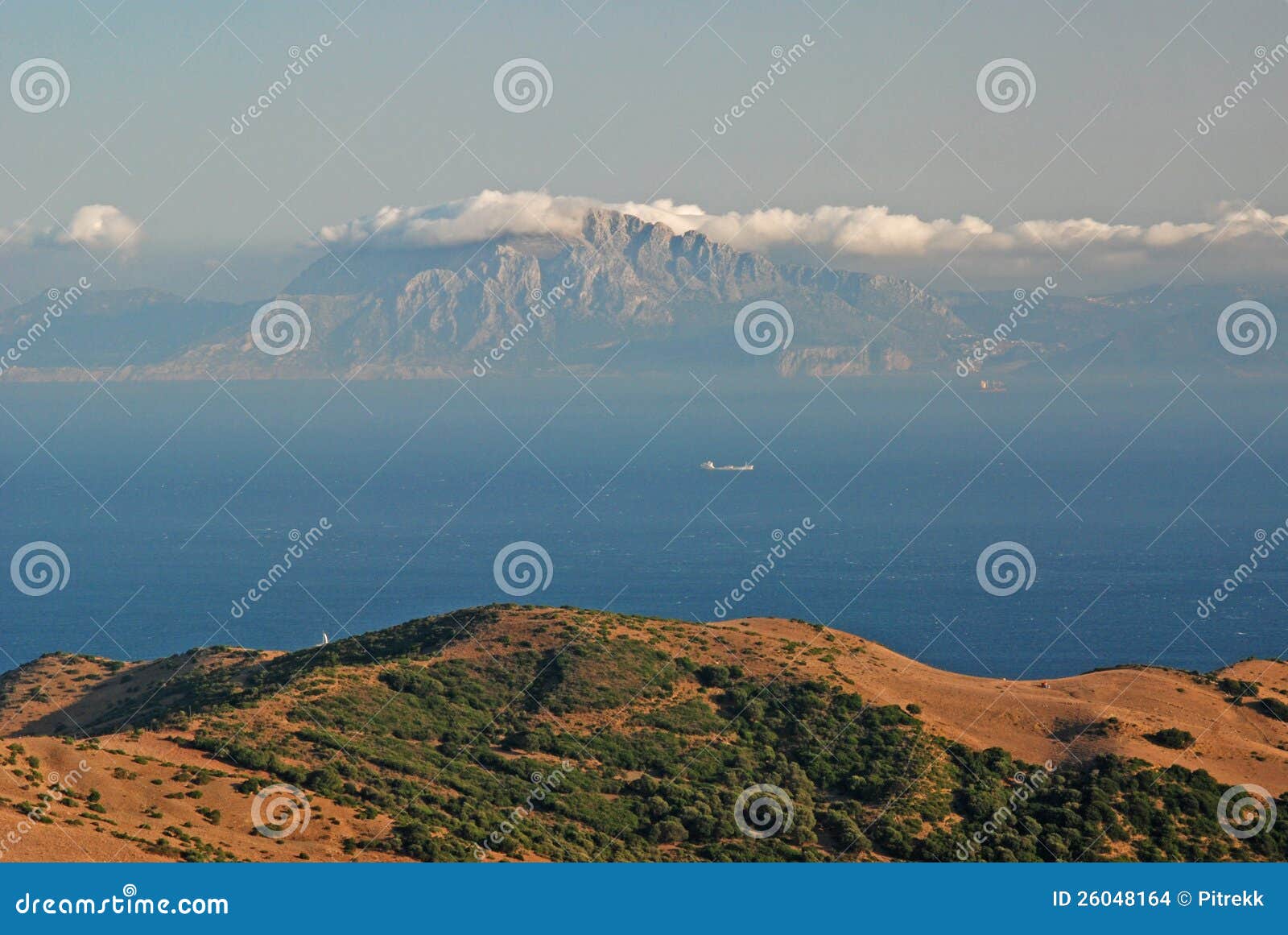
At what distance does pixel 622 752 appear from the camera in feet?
190

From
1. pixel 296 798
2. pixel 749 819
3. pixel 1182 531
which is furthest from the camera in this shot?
pixel 1182 531

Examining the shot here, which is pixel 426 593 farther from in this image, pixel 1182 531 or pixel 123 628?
pixel 1182 531

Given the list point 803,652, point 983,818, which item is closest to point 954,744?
point 983,818

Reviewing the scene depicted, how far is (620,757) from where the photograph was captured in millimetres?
57562

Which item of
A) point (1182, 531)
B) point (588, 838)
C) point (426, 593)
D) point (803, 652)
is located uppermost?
point (1182, 531)

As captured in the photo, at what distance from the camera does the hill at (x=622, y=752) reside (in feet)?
147

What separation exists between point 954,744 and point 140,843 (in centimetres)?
3586

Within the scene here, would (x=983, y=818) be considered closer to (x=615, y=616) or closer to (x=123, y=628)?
(x=615, y=616)

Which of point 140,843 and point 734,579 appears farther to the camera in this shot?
point 734,579

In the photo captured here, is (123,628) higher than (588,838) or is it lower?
higher

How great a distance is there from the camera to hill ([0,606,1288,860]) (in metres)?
44.8

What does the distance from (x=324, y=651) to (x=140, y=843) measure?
3334cm

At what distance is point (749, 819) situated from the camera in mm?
52625

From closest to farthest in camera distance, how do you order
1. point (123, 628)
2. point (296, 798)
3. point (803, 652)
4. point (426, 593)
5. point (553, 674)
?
point (296, 798) < point (553, 674) < point (803, 652) < point (123, 628) < point (426, 593)
